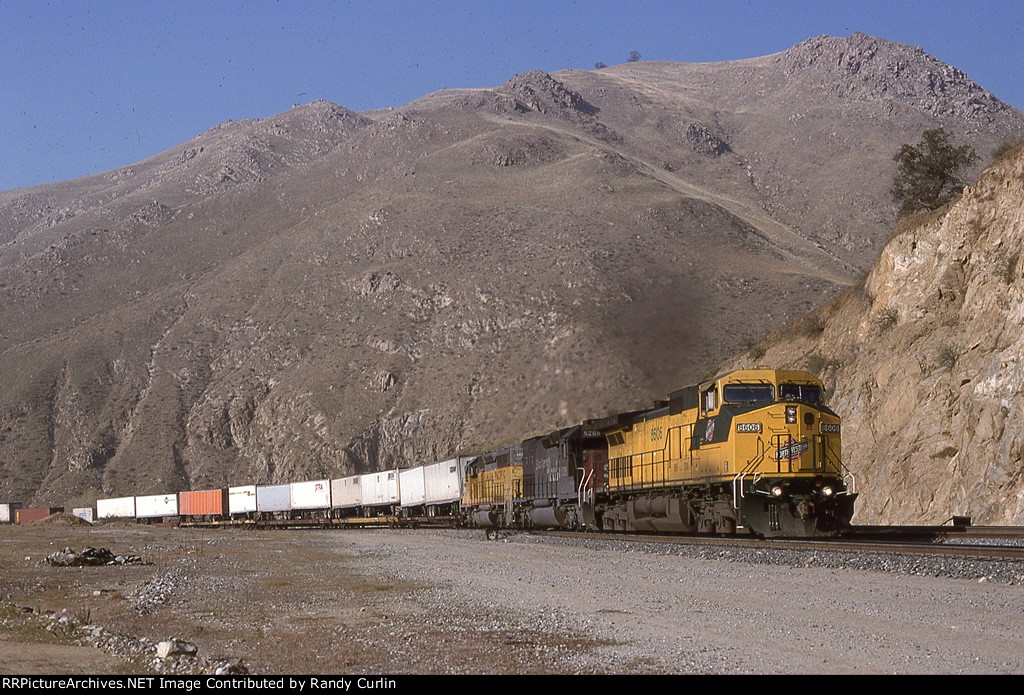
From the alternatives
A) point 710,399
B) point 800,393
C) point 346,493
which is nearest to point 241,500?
point 346,493

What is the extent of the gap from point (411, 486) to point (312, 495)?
1437cm

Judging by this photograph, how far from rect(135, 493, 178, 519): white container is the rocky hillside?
50.6 m

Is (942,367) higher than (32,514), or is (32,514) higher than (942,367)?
(942,367)

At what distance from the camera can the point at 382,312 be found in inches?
4323

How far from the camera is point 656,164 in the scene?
18088cm

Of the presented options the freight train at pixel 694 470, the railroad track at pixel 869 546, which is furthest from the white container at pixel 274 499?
the railroad track at pixel 869 546

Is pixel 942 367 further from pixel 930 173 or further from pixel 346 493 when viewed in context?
pixel 346 493

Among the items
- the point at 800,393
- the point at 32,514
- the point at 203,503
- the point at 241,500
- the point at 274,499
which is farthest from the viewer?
the point at 32,514

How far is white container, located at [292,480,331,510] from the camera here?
72544 millimetres

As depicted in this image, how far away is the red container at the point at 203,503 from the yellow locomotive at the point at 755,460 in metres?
54.2

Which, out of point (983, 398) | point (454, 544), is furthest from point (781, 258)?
point (454, 544)

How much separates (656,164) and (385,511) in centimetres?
12406

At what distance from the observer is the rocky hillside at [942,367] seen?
3556 centimetres

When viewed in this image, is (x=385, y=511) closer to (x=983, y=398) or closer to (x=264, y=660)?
(x=983, y=398)
